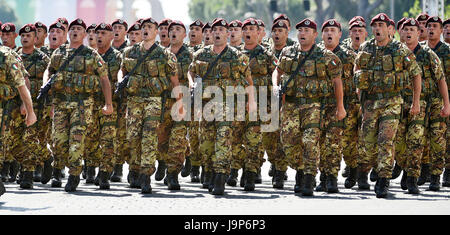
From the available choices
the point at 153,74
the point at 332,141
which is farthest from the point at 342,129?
the point at 153,74

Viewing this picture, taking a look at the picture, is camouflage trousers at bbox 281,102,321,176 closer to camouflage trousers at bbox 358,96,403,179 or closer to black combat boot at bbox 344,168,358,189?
camouflage trousers at bbox 358,96,403,179

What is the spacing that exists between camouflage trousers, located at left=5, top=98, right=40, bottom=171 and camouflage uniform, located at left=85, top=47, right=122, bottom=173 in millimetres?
701

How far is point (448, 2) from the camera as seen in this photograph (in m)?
50.2

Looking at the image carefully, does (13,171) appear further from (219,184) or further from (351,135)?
(351,135)

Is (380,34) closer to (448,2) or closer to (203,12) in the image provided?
(448,2)

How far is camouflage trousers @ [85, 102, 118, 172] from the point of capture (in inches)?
535

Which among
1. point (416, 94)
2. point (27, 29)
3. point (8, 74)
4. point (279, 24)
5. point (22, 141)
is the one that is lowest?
point (22, 141)

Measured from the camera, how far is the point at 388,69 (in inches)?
488

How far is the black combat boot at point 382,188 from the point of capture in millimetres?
12125

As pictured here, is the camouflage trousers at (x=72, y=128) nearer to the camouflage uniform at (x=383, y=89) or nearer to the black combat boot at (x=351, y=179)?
the camouflage uniform at (x=383, y=89)

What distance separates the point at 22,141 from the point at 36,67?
1054 mm
